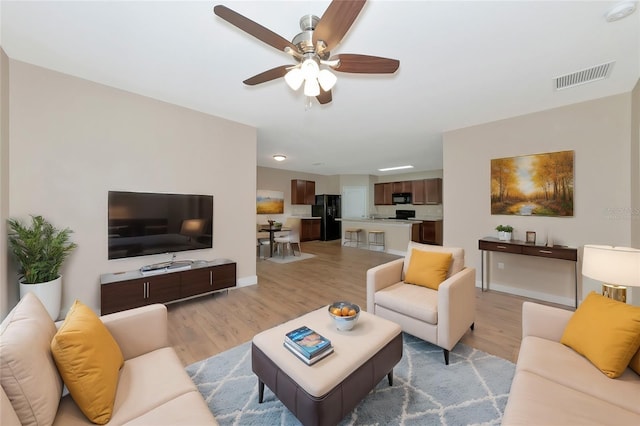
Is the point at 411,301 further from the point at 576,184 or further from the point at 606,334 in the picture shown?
the point at 576,184

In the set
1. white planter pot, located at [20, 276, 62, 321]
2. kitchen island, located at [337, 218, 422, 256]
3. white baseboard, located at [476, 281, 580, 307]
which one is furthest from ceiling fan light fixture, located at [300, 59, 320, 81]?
kitchen island, located at [337, 218, 422, 256]

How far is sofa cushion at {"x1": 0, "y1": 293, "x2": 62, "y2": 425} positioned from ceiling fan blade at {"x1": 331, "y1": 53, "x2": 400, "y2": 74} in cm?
209

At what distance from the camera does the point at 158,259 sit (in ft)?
10.4

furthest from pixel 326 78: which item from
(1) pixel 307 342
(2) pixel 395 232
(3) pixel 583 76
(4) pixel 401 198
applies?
(4) pixel 401 198

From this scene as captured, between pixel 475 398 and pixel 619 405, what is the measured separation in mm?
746

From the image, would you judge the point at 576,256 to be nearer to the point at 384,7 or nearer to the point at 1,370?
the point at 384,7

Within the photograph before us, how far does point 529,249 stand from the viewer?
324 centimetres

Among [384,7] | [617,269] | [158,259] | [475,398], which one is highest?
[384,7]

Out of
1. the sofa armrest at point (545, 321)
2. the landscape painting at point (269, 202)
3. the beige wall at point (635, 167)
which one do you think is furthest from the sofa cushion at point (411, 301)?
the landscape painting at point (269, 202)

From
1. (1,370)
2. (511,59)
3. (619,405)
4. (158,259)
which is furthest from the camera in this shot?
(158,259)

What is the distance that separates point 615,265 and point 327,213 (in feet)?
25.9

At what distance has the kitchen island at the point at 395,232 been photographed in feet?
22.0

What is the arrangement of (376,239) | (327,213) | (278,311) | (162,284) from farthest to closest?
(327,213) < (376,239) < (278,311) < (162,284)

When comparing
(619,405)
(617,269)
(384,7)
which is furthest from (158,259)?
(617,269)
